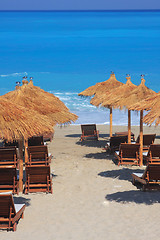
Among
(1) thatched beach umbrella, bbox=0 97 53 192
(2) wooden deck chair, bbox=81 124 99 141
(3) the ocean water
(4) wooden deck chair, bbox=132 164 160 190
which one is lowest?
(4) wooden deck chair, bbox=132 164 160 190

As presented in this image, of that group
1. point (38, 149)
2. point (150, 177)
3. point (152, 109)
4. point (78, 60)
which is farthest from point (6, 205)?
point (78, 60)

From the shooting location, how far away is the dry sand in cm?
571

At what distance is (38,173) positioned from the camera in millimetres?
7520

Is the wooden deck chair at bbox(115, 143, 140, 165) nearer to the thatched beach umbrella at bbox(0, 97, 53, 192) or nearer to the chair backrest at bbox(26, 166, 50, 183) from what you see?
the chair backrest at bbox(26, 166, 50, 183)

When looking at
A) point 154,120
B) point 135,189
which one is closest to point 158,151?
point 135,189

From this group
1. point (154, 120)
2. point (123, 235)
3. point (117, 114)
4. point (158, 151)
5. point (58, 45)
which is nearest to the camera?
point (123, 235)

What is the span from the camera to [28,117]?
23.2 feet

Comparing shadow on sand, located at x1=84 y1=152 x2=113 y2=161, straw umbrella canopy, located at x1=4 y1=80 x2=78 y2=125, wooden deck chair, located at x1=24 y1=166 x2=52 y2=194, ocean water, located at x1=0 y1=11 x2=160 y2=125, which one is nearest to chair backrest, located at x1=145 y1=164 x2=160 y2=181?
wooden deck chair, located at x1=24 y1=166 x2=52 y2=194

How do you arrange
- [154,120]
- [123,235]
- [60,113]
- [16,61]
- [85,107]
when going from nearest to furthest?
1. [123,235]
2. [154,120]
3. [60,113]
4. [85,107]
5. [16,61]

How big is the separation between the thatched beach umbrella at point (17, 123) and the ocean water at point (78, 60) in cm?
1697

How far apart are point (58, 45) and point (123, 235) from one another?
262 feet

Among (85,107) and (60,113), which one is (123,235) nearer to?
(60,113)

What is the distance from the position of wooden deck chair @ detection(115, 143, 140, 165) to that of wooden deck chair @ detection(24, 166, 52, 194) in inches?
116

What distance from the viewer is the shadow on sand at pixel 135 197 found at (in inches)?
282
